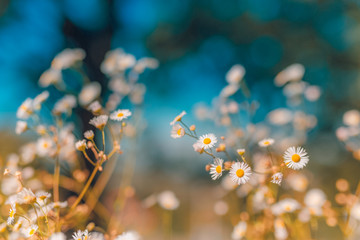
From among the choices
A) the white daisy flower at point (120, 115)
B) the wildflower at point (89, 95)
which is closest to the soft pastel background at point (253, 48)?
the wildflower at point (89, 95)

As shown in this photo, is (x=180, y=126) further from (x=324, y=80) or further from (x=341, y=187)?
(x=324, y=80)

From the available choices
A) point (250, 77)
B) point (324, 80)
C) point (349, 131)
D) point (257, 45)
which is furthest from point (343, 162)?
point (349, 131)

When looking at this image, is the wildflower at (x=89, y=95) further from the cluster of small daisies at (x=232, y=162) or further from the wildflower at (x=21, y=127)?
the cluster of small daisies at (x=232, y=162)

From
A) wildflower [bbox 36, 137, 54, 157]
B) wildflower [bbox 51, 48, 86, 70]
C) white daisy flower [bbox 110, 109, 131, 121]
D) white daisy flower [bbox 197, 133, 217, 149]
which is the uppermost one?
wildflower [bbox 51, 48, 86, 70]

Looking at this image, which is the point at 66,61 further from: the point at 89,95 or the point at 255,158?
the point at 255,158

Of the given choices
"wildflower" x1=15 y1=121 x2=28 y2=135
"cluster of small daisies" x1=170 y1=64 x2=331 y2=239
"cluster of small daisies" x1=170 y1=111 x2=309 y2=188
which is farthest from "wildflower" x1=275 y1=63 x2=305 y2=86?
"wildflower" x1=15 y1=121 x2=28 y2=135

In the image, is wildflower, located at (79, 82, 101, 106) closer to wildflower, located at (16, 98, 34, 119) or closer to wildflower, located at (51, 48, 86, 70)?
wildflower, located at (51, 48, 86, 70)
